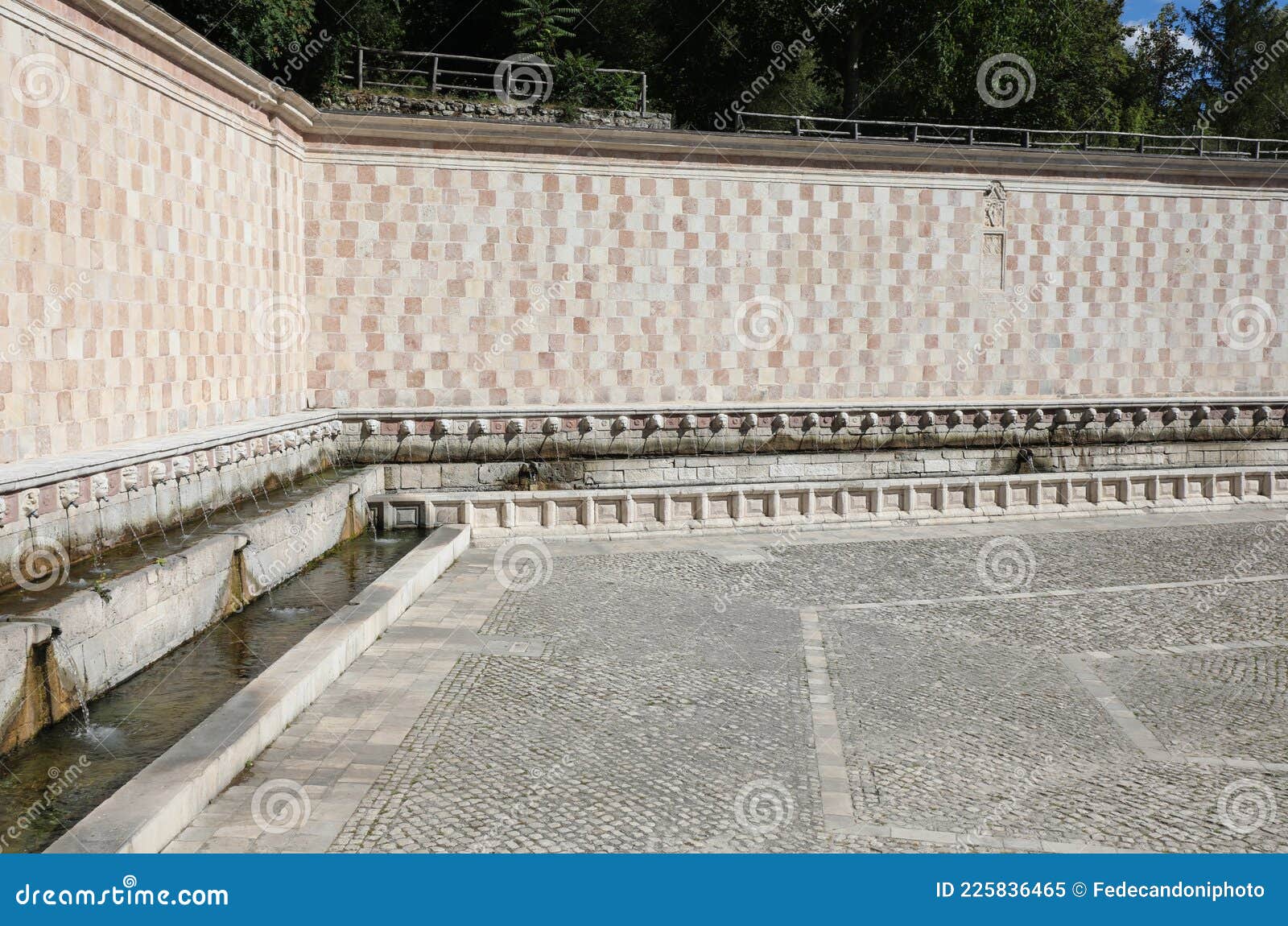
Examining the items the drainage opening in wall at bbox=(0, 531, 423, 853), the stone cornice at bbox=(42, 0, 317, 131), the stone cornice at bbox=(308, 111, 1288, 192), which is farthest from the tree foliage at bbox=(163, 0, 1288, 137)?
the drainage opening in wall at bbox=(0, 531, 423, 853)

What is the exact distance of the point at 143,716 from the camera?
783 centimetres

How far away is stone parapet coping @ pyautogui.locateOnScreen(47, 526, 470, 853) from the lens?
5453mm

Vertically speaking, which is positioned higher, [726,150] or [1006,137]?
[1006,137]

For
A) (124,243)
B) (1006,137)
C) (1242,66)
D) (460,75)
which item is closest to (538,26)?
(460,75)

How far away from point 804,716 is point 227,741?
371cm

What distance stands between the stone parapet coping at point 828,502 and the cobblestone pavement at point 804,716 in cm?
172

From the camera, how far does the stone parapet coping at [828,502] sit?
15.3m

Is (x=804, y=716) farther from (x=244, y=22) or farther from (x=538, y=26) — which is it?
(x=538, y=26)

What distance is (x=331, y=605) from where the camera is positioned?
11148 mm

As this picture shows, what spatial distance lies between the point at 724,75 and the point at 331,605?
77.6 ft

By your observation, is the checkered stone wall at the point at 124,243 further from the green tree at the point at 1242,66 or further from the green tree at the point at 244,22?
the green tree at the point at 1242,66

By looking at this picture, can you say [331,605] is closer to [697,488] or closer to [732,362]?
[697,488]

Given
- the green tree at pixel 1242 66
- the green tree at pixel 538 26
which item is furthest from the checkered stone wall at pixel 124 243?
the green tree at pixel 1242 66

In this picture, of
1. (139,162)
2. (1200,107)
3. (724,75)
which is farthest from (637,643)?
(1200,107)
